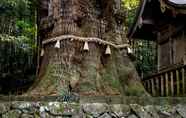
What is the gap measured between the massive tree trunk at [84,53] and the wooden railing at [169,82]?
1.34 m

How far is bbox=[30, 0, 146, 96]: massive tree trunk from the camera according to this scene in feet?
21.3

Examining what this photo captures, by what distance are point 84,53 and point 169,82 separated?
11.5ft

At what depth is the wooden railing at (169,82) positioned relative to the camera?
805 cm

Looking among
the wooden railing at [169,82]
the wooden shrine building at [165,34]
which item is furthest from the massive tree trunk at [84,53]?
the wooden shrine building at [165,34]

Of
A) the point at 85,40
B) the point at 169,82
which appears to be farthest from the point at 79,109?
the point at 169,82

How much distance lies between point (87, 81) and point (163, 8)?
3.92 metres

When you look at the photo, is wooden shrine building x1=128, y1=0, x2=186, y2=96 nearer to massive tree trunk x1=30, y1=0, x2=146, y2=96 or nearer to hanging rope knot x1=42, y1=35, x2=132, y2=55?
massive tree trunk x1=30, y1=0, x2=146, y2=96

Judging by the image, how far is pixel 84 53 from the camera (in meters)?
6.91

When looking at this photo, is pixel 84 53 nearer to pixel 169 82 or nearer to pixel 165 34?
pixel 169 82

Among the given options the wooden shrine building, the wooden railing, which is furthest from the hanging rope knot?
the wooden shrine building

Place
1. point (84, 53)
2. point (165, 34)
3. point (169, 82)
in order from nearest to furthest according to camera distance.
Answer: point (84, 53)
point (169, 82)
point (165, 34)

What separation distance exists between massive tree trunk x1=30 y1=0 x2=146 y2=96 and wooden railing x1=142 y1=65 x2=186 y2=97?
4.41 ft

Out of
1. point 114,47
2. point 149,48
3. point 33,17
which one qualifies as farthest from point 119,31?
point 149,48

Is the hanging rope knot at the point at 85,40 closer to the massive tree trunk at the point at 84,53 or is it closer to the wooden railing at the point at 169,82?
the massive tree trunk at the point at 84,53
